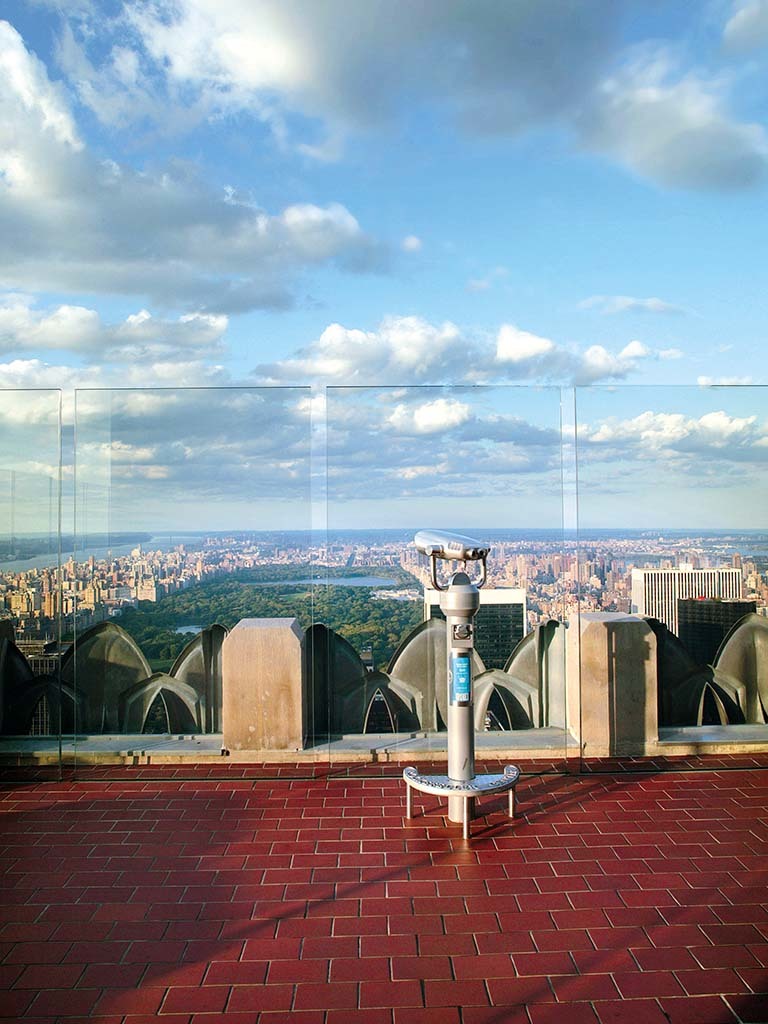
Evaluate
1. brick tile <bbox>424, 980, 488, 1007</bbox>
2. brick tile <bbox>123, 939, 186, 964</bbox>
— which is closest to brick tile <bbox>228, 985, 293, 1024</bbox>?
brick tile <bbox>123, 939, 186, 964</bbox>

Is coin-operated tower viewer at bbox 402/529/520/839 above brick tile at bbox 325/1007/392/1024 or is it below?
above

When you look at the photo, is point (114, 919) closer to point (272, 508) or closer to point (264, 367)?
point (272, 508)

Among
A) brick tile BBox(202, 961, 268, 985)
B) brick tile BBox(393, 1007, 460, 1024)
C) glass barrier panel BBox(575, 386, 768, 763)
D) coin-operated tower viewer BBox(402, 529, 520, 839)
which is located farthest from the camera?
glass barrier panel BBox(575, 386, 768, 763)

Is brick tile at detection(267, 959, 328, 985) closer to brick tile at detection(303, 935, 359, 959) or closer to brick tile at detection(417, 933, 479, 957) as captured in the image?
brick tile at detection(303, 935, 359, 959)

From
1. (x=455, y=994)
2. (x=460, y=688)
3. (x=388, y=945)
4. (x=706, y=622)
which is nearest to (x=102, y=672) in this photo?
(x=460, y=688)

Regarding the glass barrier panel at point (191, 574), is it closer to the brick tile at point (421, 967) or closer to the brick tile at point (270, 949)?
the brick tile at point (270, 949)

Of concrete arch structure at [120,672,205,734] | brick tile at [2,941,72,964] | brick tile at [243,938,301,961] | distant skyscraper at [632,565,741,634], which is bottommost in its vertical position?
brick tile at [2,941,72,964]

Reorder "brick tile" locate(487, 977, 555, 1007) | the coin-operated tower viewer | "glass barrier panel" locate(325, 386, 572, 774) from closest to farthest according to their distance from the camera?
"brick tile" locate(487, 977, 555, 1007)
the coin-operated tower viewer
"glass barrier panel" locate(325, 386, 572, 774)
